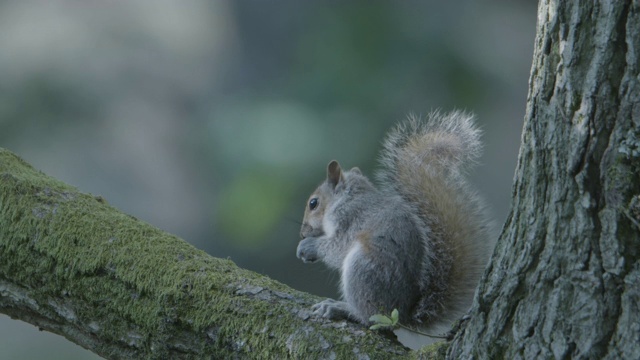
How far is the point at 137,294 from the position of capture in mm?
2227

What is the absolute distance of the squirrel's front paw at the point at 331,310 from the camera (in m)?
2.17

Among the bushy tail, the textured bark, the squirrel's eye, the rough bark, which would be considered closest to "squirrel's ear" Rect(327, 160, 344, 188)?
the squirrel's eye

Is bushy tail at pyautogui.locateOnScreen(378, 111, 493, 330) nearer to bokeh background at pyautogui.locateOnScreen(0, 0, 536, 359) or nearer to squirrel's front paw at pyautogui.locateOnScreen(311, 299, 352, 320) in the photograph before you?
squirrel's front paw at pyautogui.locateOnScreen(311, 299, 352, 320)

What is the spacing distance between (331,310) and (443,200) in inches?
24.6

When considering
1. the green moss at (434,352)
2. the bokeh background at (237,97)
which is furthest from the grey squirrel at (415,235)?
the bokeh background at (237,97)

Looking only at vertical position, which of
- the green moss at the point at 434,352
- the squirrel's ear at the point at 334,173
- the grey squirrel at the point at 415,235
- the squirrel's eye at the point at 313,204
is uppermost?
the squirrel's ear at the point at 334,173

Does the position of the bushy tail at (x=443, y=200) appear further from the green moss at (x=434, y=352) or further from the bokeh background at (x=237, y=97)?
the bokeh background at (x=237, y=97)

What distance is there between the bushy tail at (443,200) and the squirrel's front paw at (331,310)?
0.30 metres

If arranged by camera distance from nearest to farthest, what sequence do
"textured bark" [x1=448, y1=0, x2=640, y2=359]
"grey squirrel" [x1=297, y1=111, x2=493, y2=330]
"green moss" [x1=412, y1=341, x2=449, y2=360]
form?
"textured bark" [x1=448, y1=0, x2=640, y2=359], "green moss" [x1=412, y1=341, x2=449, y2=360], "grey squirrel" [x1=297, y1=111, x2=493, y2=330]

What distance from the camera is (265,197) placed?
532cm

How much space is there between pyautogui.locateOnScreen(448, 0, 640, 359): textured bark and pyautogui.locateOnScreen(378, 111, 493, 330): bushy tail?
2.71 feet

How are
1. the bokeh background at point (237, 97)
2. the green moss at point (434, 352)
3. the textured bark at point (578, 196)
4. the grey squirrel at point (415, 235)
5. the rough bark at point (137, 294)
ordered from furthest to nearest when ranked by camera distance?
the bokeh background at point (237, 97), the grey squirrel at point (415, 235), the rough bark at point (137, 294), the green moss at point (434, 352), the textured bark at point (578, 196)

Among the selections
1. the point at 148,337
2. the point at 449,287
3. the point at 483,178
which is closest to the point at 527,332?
the point at 449,287

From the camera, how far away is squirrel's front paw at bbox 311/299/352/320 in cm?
217
